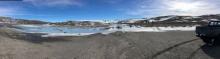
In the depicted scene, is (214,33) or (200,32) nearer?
(214,33)

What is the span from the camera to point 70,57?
17359 mm

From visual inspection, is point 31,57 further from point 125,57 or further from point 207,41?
point 207,41

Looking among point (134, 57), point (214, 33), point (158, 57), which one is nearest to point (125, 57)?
point (134, 57)

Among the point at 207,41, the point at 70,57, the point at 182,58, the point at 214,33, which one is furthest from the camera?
the point at 207,41

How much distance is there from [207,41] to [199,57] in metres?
8.21

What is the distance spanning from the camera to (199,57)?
1623 centimetres

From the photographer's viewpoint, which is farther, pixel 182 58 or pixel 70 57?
pixel 70 57

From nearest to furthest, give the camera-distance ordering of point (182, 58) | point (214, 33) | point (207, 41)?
point (182, 58) < point (214, 33) < point (207, 41)

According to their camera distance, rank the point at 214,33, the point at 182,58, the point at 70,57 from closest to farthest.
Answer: the point at 182,58 < the point at 70,57 < the point at 214,33

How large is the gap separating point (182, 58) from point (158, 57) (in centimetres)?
112

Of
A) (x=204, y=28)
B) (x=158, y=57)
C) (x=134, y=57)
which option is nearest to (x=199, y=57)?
(x=158, y=57)

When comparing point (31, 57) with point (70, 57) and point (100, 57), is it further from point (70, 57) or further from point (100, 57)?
point (100, 57)

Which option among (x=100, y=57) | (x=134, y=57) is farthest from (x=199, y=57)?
(x=100, y=57)

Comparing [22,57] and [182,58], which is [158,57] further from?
[22,57]
